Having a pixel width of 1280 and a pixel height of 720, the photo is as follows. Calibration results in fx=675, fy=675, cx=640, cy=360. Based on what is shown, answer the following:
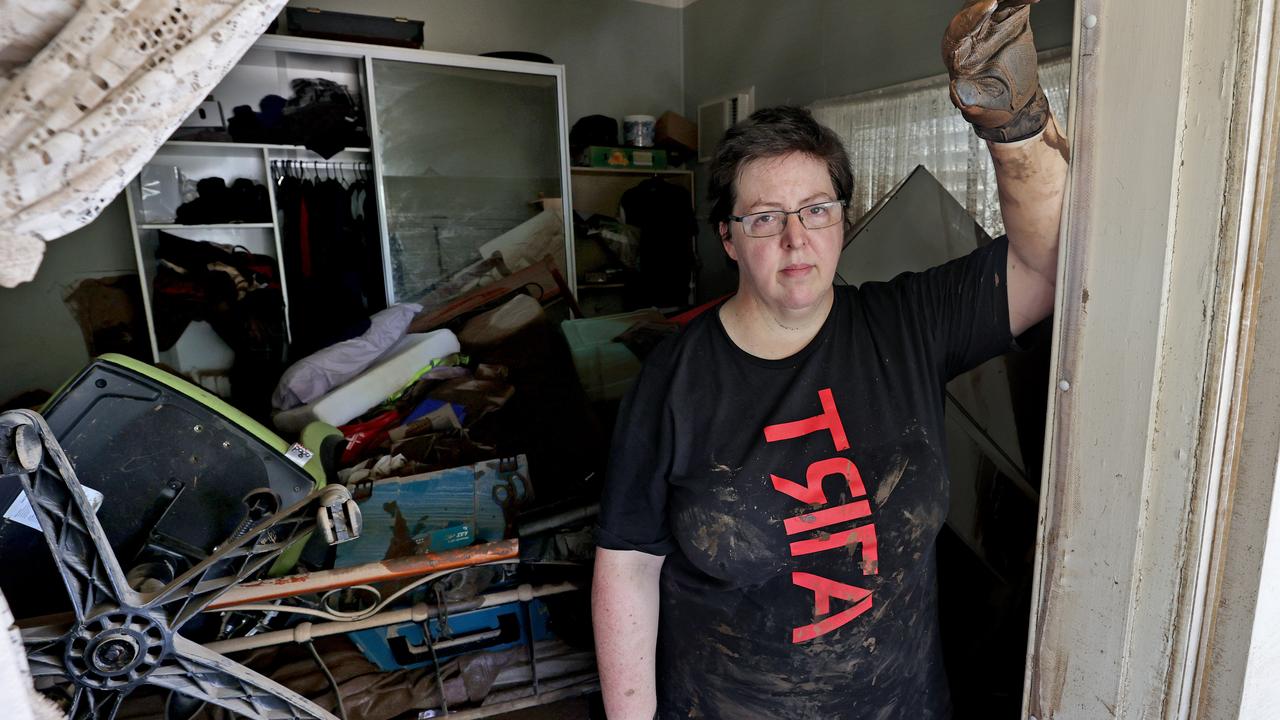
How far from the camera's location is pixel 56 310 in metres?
3.88

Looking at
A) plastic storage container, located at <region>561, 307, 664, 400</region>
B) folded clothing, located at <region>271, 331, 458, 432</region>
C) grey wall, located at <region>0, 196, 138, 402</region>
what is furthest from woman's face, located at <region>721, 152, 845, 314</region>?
grey wall, located at <region>0, 196, 138, 402</region>

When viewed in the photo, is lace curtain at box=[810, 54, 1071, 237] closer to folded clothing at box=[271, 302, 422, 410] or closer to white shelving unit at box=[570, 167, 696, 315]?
white shelving unit at box=[570, 167, 696, 315]

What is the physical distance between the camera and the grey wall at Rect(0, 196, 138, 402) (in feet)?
12.5

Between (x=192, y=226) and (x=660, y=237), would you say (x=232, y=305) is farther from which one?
(x=660, y=237)

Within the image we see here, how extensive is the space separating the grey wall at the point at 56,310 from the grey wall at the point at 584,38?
73.7 inches

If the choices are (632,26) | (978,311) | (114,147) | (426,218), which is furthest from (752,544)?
(632,26)

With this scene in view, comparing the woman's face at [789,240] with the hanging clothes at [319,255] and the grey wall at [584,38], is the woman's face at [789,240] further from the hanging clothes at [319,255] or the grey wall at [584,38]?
the grey wall at [584,38]

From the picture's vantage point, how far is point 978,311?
985 mm

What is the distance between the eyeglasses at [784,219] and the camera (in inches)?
40.7

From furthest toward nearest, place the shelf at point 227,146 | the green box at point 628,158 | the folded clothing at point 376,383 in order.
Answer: the green box at point 628,158 → the shelf at point 227,146 → the folded clothing at point 376,383

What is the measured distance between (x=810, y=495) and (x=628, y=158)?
4.25 meters

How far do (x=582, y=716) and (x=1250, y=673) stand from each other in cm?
163

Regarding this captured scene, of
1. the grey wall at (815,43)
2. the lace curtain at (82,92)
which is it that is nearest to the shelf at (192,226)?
the grey wall at (815,43)

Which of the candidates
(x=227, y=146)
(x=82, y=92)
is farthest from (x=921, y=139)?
(x=227, y=146)
